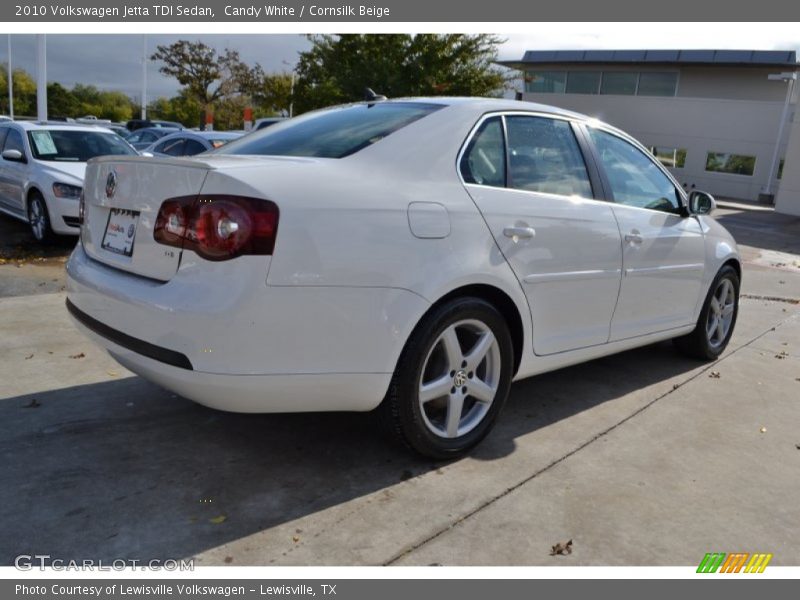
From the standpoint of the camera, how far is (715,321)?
545cm

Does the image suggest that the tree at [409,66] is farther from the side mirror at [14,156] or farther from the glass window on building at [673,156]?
the side mirror at [14,156]

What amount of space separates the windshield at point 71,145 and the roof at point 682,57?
104ft

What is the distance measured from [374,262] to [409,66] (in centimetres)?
2593

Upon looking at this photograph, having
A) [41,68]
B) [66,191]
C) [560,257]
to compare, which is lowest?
[66,191]

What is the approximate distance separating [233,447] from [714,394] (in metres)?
3.15

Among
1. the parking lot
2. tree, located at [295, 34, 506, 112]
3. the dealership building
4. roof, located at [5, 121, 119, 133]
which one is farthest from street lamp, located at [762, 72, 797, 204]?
the parking lot

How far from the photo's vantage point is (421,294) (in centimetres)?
297

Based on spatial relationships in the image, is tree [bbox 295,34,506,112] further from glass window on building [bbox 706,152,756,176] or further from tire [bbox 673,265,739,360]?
tire [bbox 673,265,739,360]

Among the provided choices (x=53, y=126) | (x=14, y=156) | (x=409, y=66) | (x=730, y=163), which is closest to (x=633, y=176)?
(x=14, y=156)

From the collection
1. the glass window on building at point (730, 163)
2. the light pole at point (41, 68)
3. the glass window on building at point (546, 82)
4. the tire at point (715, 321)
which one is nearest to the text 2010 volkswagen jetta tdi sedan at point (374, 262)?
the tire at point (715, 321)

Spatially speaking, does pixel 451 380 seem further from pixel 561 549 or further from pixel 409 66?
pixel 409 66

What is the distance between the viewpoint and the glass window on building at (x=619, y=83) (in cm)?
3669
